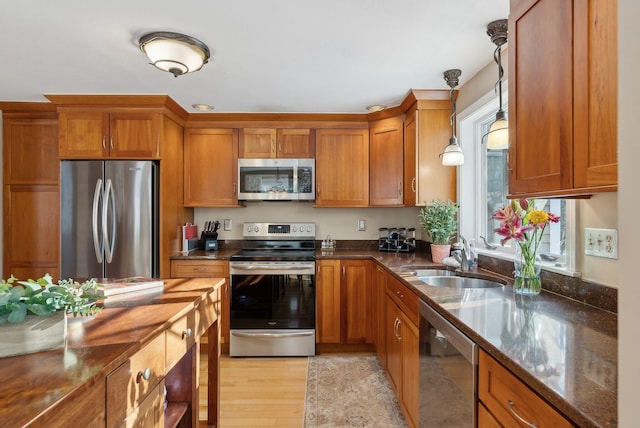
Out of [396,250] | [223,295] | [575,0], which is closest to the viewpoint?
[575,0]

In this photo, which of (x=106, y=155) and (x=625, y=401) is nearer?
(x=625, y=401)

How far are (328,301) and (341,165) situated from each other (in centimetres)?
132

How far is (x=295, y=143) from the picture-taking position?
132 inches

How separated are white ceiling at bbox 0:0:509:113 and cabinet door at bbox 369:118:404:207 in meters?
0.35

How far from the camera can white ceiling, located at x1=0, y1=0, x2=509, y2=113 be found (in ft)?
5.40

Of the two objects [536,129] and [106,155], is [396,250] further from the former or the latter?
[106,155]

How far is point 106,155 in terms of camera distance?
9.37ft

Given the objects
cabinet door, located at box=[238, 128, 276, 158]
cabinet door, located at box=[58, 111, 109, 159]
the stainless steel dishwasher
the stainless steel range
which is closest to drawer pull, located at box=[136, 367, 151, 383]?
the stainless steel dishwasher

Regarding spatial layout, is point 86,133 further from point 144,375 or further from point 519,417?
point 519,417

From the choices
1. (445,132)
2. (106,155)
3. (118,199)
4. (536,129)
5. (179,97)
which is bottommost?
(118,199)

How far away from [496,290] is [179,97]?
2.78m

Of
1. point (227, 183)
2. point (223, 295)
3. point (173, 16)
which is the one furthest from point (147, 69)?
point (223, 295)

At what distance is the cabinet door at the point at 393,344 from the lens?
6.95 ft

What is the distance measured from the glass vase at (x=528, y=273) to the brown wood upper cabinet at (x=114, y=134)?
276 cm
